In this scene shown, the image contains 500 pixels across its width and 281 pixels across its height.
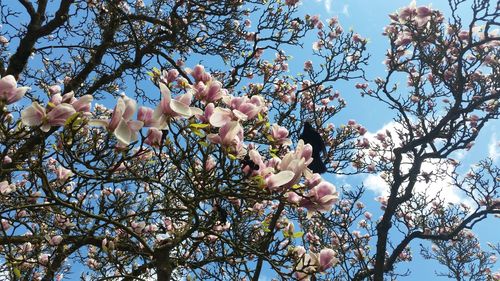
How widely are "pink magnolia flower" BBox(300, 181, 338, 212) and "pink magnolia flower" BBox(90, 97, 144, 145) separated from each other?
79cm

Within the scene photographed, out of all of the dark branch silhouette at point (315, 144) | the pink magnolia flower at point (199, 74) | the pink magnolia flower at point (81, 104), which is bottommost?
the pink magnolia flower at point (81, 104)

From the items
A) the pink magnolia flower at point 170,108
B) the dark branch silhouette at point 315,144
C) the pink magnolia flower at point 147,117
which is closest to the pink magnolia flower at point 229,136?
the pink magnolia flower at point 170,108

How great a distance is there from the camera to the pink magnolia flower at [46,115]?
1.49 meters

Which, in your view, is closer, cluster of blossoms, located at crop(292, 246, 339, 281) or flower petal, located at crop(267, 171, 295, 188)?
flower petal, located at crop(267, 171, 295, 188)

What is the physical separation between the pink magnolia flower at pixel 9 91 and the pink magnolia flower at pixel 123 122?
0.30 m

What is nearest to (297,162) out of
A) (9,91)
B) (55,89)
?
(9,91)

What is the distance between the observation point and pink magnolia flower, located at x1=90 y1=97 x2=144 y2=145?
1466mm

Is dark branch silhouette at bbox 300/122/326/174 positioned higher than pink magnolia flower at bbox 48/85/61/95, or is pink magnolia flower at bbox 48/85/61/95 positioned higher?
pink magnolia flower at bbox 48/85/61/95

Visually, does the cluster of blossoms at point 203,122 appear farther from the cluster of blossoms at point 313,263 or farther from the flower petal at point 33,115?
the cluster of blossoms at point 313,263

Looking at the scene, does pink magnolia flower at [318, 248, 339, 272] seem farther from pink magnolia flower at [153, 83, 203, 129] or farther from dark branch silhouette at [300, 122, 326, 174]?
pink magnolia flower at [153, 83, 203, 129]

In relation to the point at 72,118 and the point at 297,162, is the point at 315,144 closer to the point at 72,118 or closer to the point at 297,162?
the point at 297,162

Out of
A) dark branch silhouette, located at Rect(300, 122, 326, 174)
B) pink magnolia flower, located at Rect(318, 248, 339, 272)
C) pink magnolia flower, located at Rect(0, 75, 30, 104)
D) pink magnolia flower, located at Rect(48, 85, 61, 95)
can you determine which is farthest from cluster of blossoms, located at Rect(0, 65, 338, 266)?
pink magnolia flower, located at Rect(48, 85, 61, 95)

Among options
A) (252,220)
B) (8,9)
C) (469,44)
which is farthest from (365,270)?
(8,9)

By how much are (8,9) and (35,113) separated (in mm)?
4900
